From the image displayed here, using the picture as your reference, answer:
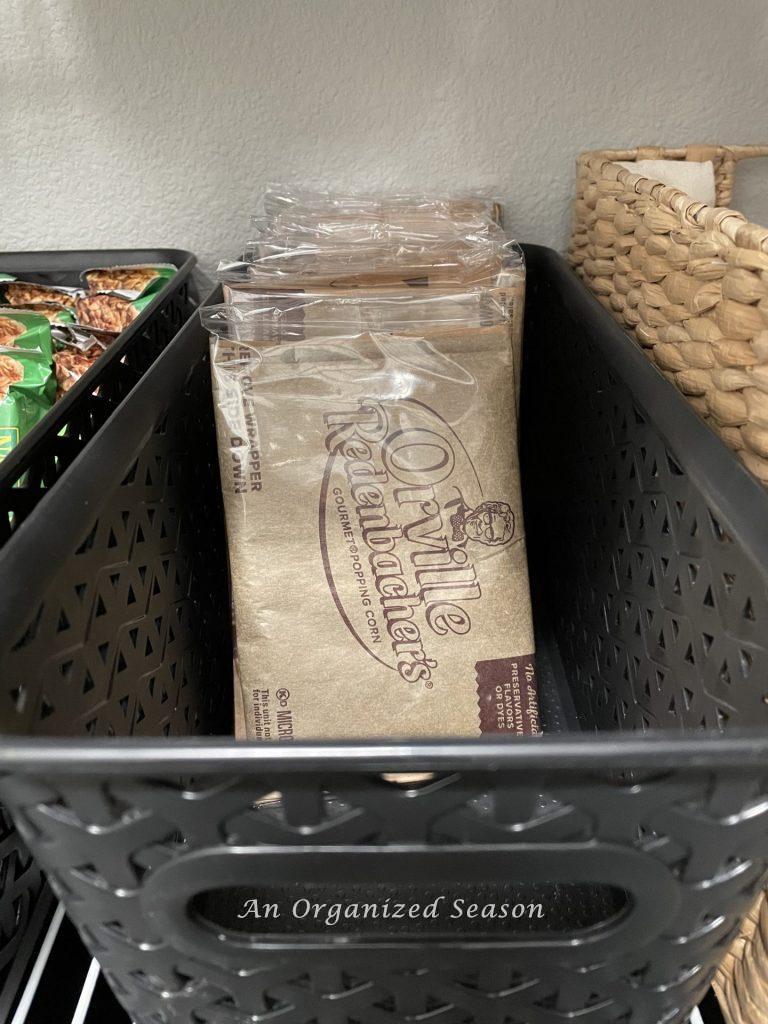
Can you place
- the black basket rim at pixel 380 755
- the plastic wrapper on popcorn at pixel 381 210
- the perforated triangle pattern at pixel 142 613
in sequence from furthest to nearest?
the plastic wrapper on popcorn at pixel 381 210 < the perforated triangle pattern at pixel 142 613 < the black basket rim at pixel 380 755

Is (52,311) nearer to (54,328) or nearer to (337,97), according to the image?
(54,328)

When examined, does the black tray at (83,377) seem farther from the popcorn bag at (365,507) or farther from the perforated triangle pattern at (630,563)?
the perforated triangle pattern at (630,563)

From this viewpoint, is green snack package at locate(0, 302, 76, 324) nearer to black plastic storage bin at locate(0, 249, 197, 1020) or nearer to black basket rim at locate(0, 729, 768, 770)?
black plastic storage bin at locate(0, 249, 197, 1020)

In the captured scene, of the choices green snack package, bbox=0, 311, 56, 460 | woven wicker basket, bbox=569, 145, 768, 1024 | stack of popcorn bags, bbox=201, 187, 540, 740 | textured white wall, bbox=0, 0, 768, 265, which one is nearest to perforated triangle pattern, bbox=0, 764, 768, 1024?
woven wicker basket, bbox=569, 145, 768, 1024

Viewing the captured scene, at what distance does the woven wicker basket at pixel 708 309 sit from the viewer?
0.42m

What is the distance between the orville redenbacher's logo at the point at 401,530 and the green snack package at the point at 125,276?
34cm

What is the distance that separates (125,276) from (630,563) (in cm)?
59

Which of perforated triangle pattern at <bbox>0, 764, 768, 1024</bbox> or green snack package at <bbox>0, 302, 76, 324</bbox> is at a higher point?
green snack package at <bbox>0, 302, 76, 324</bbox>

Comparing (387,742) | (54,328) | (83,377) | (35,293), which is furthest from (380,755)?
(35,293)

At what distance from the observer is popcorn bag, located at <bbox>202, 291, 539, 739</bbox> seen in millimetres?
581

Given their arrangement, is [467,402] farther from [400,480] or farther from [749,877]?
[749,877]

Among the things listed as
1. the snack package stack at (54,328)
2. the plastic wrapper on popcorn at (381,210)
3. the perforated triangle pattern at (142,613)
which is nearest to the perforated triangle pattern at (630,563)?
the plastic wrapper on popcorn at (381,210)

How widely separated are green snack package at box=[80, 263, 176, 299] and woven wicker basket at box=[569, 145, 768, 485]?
1.44ft

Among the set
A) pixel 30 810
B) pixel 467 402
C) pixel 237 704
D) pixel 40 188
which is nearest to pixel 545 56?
pixel 467 402
